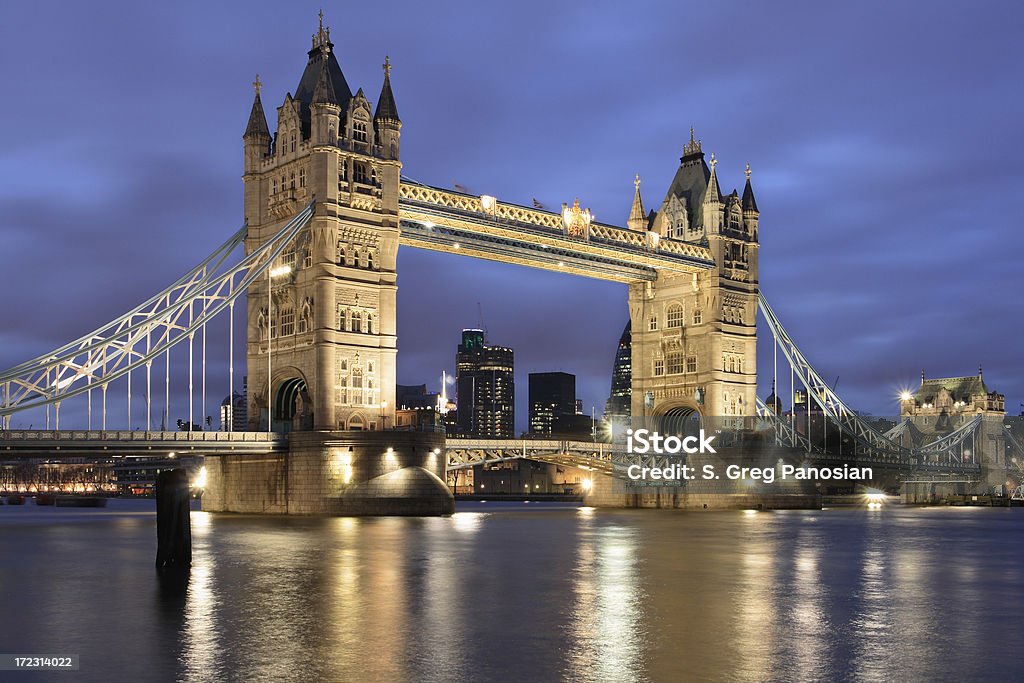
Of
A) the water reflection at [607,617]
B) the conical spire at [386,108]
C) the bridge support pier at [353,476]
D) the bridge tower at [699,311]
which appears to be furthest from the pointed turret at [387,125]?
the water reflection at [607,617]

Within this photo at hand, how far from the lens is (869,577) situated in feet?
108

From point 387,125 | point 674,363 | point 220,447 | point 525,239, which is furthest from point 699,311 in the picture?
point 220,447

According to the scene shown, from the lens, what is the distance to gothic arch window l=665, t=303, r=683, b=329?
336ft

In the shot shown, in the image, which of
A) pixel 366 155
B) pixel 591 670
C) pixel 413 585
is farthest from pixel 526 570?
pixel 366 155

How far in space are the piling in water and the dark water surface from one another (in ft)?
3.55

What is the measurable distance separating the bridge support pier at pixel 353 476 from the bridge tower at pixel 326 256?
2046 mm

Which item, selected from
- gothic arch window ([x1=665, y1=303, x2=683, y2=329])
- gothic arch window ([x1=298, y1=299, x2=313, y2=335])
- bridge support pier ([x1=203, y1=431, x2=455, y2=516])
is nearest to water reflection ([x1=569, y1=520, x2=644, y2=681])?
bridge support pier ([x1=203, y1=431, x2=455, y2=516])

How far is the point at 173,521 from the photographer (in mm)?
33375

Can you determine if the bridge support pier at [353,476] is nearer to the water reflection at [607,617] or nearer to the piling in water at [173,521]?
Answer: the water reflection at [607,617]

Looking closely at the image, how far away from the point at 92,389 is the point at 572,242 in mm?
37121

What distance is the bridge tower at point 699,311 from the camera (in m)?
99.4

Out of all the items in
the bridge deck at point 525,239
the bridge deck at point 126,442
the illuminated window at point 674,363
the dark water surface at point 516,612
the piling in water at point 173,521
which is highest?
the bridge deck at point 525,239

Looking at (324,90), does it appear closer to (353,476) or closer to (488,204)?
(488,204)

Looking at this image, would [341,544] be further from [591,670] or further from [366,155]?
[366,155]
